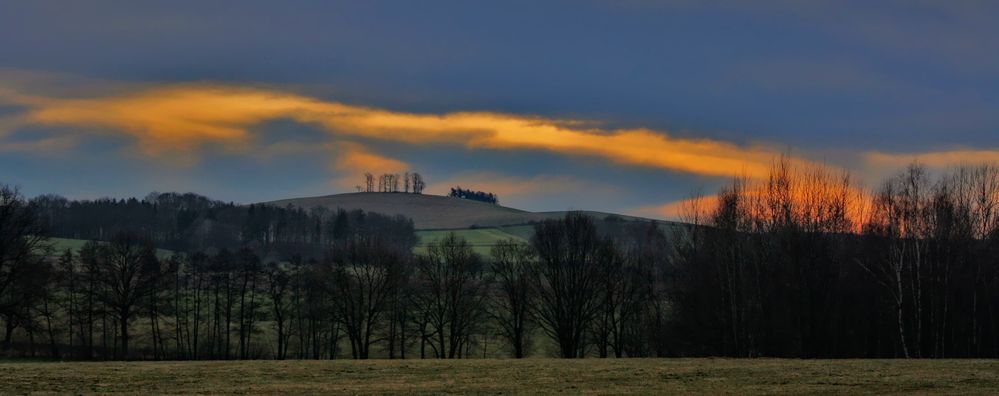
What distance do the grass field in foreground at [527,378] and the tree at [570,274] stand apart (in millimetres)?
36935

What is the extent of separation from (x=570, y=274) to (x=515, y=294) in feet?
23.2

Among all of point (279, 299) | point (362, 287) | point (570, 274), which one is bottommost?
point (279, 299)

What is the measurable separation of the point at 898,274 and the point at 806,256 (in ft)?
28.0

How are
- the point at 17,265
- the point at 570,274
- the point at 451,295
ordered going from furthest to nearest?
the point at 451,295, the point at 570,274, the point at 17,265

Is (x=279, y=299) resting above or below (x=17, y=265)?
below

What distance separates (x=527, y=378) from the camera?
114 ft

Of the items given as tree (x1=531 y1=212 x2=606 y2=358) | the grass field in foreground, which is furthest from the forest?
the grass field in foreground

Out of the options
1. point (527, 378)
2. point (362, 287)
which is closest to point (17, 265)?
point (362, 287)

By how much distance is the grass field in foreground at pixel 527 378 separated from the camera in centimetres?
3039

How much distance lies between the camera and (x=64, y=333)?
300ft

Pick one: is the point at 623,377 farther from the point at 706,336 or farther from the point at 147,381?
the point at 706,336

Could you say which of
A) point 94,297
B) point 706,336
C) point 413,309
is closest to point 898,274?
point 706,336

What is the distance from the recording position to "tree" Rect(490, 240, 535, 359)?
83.7 m

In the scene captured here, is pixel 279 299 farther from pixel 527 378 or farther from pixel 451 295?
pixel 527 378
